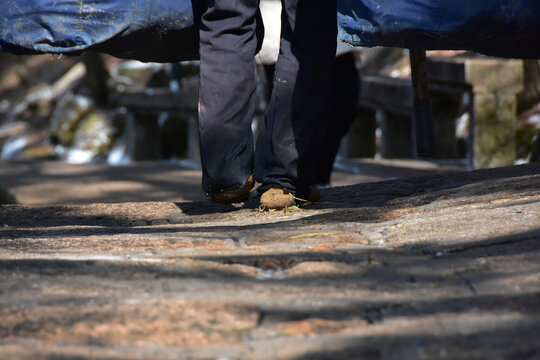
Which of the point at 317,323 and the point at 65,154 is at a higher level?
the point at 317,323

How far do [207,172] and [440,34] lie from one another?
932 mm

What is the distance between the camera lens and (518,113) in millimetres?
7199

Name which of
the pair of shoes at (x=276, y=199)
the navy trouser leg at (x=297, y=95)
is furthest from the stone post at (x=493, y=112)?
the pair of shoes at (x=276, y=199)

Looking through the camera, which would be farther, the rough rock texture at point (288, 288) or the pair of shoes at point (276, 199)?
the pair of shoes at point (276, 199)

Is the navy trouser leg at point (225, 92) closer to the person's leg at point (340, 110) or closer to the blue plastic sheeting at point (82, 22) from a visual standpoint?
the blue plastic sheeting at point (82, 22)

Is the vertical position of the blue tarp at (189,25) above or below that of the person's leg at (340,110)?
above

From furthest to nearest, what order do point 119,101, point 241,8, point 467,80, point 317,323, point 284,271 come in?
1. point 119,101
2. point 467,80
3. point 241,8
4. point 284,271
5. point 317,323

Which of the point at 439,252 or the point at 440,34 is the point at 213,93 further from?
the point at 439,252

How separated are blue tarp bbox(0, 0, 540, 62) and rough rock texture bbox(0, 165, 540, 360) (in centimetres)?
59

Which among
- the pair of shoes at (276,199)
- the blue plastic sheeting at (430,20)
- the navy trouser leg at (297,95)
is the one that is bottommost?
the pair of shoes at (276,199)

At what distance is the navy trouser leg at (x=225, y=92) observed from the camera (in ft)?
9.21

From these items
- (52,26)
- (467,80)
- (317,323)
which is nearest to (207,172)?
(52,26)

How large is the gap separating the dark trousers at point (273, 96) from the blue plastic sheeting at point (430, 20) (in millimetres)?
141

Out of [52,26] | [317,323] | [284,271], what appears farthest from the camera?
[52,26]
